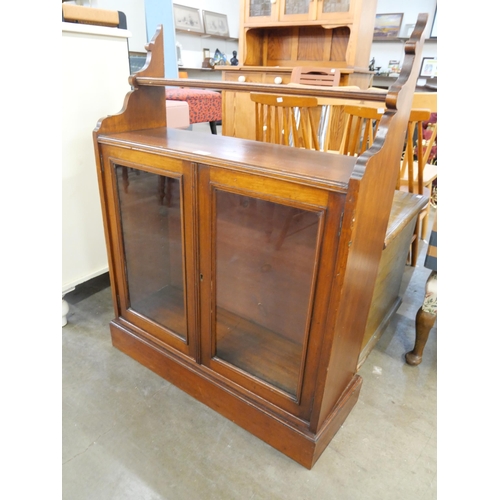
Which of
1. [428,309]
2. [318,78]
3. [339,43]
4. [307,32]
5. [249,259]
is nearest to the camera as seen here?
[249,259]

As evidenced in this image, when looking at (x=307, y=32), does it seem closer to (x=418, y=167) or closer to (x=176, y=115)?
(x=176, y=115)

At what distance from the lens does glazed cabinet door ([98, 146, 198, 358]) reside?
107cm

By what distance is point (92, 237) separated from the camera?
63.0 inches

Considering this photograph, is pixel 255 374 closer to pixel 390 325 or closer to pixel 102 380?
pixel 102 380

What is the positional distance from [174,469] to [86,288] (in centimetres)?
110

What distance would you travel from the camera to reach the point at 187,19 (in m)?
5.07

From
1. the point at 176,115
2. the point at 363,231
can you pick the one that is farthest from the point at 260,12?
the point at 363,231

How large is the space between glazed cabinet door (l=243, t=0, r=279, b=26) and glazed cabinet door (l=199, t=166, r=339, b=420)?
3.11 meters

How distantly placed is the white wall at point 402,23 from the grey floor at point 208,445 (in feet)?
A: 16.9

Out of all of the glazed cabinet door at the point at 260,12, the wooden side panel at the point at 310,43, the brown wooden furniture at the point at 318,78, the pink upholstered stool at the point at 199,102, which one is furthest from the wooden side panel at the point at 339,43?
the pink upholstered stool at the point at 199,102

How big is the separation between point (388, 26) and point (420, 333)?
5356 millimetres

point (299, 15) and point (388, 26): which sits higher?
point (388, 26)

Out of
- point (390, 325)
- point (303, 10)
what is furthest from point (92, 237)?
point (303, 10)

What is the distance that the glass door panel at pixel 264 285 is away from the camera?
908 mm
